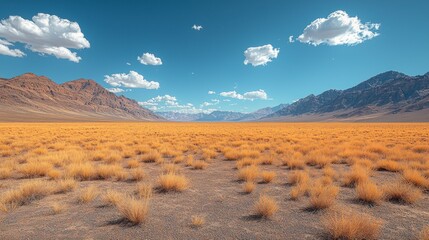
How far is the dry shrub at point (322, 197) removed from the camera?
566 cm

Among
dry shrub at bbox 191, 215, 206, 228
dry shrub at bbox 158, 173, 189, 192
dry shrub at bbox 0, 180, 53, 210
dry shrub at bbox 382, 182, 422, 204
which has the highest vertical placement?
dry shrub at bbox 0, 180, 53, 210

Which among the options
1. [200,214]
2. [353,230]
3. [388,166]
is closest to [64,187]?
[200,214]

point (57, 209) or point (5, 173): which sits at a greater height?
point (5, 173)

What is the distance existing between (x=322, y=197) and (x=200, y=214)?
2980 millimetres

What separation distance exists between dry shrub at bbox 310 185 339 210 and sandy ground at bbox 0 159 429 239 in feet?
0.66

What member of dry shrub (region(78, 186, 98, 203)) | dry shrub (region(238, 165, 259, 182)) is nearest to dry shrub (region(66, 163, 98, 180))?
dry shrub (region(78, 186, 98, 203))

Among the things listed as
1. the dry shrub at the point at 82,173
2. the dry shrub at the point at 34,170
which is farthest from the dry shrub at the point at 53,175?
the dry shrub at the point at 34,170

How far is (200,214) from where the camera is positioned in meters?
5.45

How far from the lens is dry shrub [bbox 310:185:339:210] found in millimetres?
5664

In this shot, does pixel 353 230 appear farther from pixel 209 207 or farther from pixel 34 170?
→ pixel 34 170

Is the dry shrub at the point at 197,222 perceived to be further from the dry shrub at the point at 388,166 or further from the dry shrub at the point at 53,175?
the dry shrub at the point at 388,166

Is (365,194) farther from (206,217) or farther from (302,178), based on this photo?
(206,217)

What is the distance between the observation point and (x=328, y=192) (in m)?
6.35

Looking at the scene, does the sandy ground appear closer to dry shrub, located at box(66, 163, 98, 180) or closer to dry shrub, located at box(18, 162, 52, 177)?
dry shrub, located at box(66, 163, 98, 180)
